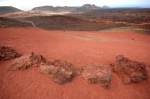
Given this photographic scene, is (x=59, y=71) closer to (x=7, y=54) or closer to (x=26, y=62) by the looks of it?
(x=26, y=62)

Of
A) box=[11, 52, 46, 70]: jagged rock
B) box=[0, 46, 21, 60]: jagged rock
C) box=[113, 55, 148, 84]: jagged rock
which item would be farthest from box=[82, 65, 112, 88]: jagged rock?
box=[0, 46, 21, 60]: jagged rock

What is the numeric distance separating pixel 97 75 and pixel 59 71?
123 centimetres

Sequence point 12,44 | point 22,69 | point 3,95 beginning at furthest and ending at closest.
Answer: point 12,44
point 22,69
point 3,95

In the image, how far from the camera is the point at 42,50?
25.5 feet

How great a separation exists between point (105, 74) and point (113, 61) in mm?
1343

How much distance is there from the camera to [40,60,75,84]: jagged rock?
19.3ft

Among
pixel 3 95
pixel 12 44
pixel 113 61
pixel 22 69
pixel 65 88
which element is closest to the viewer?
pixel 3 95

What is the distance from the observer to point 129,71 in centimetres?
649

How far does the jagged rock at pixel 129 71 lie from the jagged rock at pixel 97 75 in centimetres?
43

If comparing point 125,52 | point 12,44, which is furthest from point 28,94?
point 125,52

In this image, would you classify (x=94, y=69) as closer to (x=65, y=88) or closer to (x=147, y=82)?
(x=65, y=88)

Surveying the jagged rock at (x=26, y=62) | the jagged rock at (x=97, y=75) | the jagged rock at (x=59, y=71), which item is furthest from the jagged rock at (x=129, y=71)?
the jagged rock at (x=26, y=62)

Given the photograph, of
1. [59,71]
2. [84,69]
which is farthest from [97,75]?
[59,71]

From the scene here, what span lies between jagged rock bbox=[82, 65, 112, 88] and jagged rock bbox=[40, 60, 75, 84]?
0.46 metres
